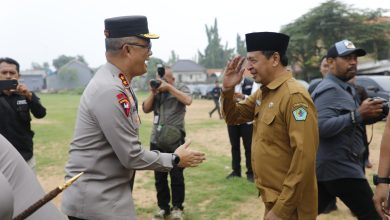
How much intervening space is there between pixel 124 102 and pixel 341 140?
1898 mm

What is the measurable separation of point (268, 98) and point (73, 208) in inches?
59.5

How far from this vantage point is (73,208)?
94.3 inches

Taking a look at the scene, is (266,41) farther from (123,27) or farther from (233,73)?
(123,27)

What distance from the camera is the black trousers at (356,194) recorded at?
120 inches

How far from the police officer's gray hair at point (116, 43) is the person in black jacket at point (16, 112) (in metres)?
2.10

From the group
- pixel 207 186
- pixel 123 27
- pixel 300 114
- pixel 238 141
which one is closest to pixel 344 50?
pixel 300 114

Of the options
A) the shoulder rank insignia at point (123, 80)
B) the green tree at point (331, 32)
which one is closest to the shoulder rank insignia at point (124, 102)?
the shoulder rank insignia at point (123, 80)

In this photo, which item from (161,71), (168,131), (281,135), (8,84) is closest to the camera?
(281,135)

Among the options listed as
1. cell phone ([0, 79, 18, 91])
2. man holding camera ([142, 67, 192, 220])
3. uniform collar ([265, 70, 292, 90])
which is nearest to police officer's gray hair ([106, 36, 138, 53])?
uniform collar ([265, 70, 292, 90])

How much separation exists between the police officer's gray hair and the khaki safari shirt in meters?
1.02

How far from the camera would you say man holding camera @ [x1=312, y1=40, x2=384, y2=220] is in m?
3.08

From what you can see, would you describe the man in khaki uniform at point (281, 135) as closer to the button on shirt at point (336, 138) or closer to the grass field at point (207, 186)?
the button on shirt at point (336, 138)

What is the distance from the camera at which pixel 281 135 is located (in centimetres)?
257

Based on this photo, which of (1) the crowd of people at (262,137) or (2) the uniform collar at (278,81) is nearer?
(1) the crowd of people at (262,137)
